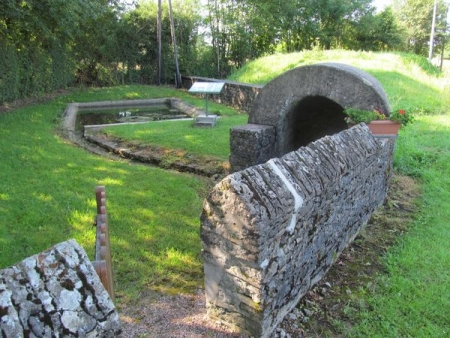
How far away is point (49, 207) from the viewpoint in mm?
5773

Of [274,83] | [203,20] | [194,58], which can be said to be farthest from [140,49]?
[274,83]

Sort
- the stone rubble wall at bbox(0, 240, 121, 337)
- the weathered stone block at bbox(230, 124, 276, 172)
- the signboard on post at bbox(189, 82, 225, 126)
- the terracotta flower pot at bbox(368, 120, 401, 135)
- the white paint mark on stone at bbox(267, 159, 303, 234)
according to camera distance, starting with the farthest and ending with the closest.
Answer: the signboard on post at bbox(189, 82, 225, 126) → the weathered stone block at bbox(230, 124, 276, 172) → the terracotta flower pot at bbox(368, 120, 401, 135) → the white paint mark on stone at bbox(267, 159, 303, 234) → the stone rubble wall at bbox(0, 240, 121, 337)

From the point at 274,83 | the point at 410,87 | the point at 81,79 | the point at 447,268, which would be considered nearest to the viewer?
the point at 447,268

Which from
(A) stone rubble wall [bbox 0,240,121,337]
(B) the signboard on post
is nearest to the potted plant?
(A) stone rubble wall [bbox 0,240,121,337]

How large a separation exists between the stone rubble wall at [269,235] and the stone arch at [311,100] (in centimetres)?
269

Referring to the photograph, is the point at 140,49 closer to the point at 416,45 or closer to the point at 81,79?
the point at 81,79

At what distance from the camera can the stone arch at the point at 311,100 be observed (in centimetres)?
622

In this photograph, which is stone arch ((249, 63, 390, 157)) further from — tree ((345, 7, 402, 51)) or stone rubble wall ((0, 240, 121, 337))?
tree ((345, 7, 402, 51))

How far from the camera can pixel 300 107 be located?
783 cm

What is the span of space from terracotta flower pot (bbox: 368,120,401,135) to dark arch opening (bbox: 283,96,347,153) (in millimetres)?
2301

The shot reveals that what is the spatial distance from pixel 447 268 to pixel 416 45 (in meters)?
49.5

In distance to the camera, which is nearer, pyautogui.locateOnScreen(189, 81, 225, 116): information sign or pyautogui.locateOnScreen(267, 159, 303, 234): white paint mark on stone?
pyautogui.locateOnScreen(267, 159, 303, 234): white paint mark on stone

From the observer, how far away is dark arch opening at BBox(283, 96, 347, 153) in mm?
7945

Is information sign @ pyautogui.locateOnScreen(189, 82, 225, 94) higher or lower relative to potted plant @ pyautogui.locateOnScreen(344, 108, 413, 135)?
higher
